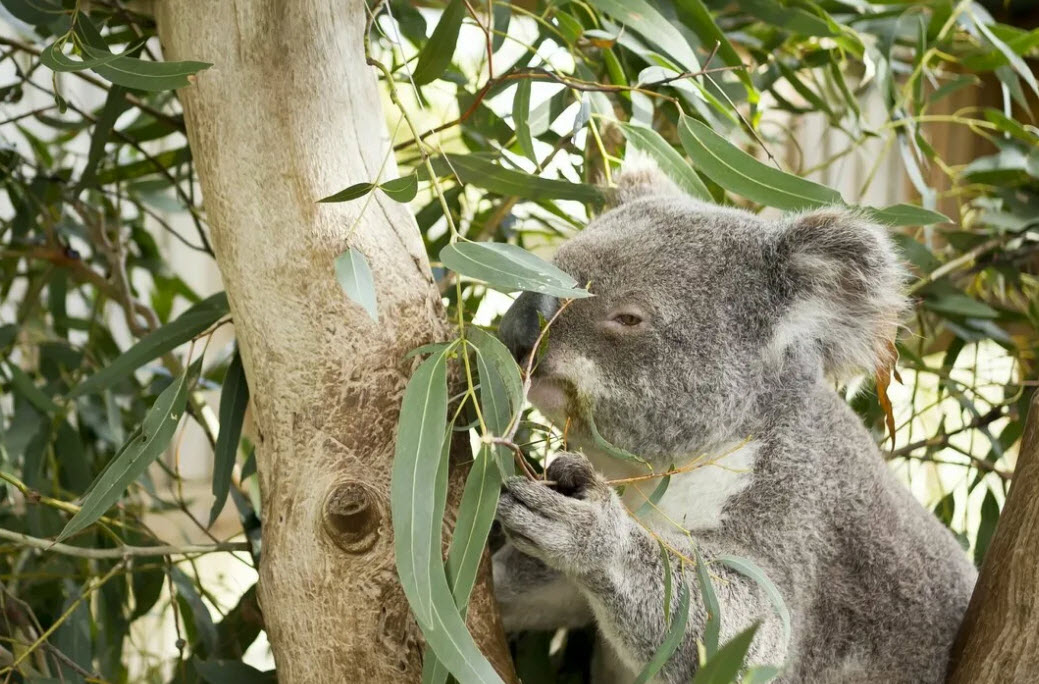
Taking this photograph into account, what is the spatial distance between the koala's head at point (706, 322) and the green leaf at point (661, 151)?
0.22 ft

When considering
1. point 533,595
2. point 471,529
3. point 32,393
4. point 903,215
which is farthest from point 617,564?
point 32,393

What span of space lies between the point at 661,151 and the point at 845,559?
0.73m

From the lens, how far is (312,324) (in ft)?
4.27

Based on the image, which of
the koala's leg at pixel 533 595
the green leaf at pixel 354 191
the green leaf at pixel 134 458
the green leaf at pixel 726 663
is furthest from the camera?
the koala's leg at pixel 533 595

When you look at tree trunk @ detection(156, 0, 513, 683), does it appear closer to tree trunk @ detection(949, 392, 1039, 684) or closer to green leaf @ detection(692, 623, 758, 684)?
green leaf @ detection(692, 623, 758, 684)

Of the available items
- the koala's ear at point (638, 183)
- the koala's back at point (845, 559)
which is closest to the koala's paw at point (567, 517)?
the koala's back at point (845, 559)

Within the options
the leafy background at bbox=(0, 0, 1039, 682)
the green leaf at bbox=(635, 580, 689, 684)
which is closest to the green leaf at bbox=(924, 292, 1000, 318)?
the leafy background at bbox=(0, 0, 1039, 682)

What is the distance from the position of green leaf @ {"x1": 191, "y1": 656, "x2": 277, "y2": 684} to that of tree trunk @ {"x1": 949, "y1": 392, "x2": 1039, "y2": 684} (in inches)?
42.4

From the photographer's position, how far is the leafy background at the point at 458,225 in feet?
4.46

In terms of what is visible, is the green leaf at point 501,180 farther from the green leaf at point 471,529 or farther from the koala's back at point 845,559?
the green leaf at point 471,529

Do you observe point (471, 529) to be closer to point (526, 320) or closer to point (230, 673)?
point (526, 320)

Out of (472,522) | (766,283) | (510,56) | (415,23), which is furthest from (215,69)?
(510,56)

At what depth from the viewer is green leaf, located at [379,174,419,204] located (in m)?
1.21

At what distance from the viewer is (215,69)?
1.32 metres
